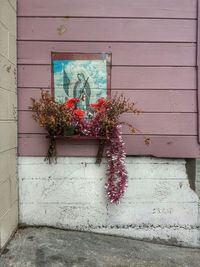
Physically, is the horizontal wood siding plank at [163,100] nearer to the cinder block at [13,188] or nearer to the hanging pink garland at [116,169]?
the hanging pink garland at [116,169]

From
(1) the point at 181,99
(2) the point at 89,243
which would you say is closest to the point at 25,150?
(2) the point at 89,243

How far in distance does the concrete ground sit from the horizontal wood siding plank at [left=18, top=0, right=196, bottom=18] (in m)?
2.13

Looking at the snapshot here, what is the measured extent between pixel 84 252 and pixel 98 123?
116 cm

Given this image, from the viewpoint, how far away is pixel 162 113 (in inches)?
137

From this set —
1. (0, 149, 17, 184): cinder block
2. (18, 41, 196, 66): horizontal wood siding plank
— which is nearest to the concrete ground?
(0, 149, 17, 184): cinder block

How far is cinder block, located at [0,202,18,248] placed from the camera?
2.97 m

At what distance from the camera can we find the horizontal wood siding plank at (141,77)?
11.3ft

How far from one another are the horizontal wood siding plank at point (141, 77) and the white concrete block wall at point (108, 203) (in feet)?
2.41

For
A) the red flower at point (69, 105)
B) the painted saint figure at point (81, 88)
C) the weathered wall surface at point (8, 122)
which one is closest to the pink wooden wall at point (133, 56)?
the weathered wall surface at point (8, 122)

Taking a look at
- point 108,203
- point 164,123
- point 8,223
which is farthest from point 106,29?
point 8,223

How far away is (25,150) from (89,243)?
1083 millimetres

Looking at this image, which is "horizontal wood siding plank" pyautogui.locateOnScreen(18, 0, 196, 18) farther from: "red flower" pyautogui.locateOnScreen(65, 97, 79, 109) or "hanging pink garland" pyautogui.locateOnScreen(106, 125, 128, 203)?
"hanging pink garland" pyautogui.locateOnScreen(106, 125, 128, 203)

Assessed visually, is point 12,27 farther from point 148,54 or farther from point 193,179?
point 193,179

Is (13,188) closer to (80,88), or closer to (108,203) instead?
(108,203)
